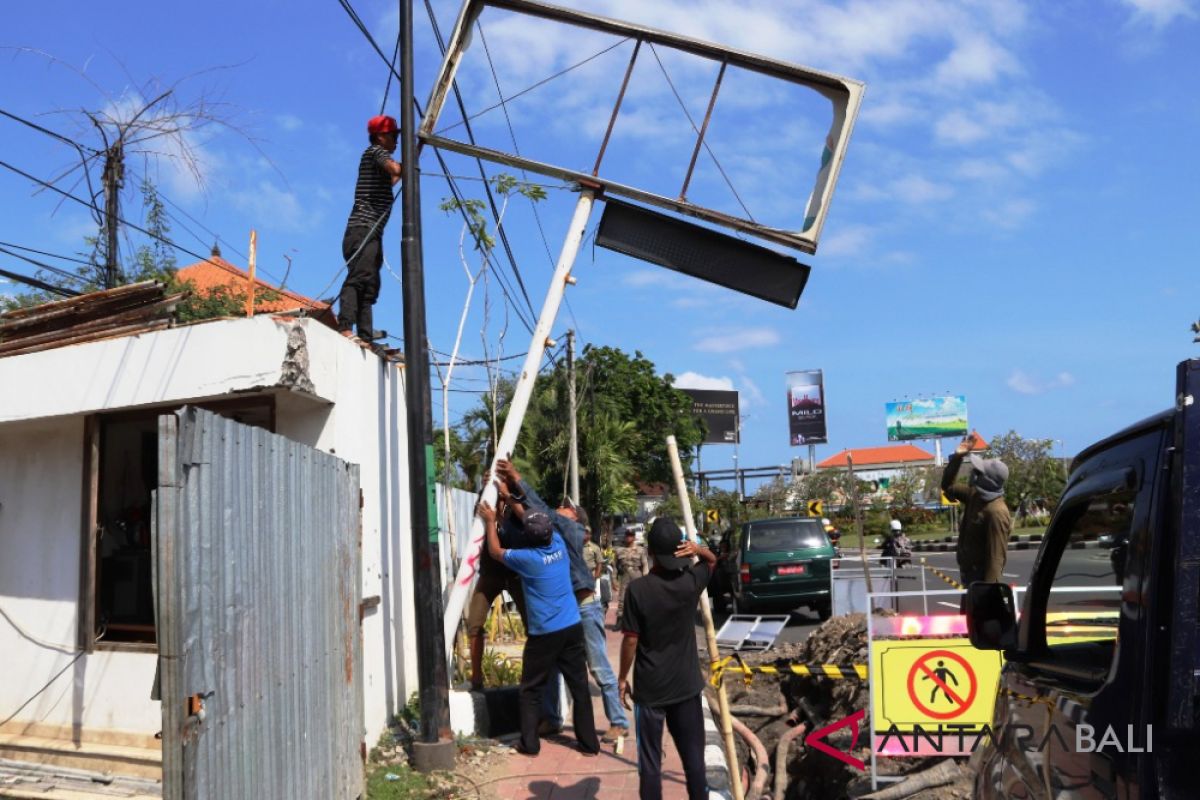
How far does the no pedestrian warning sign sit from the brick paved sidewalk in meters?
1.38

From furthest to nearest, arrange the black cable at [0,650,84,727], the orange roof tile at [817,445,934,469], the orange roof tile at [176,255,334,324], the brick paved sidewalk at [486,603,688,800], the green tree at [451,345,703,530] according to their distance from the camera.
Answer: the orange roof tile at [817,445,934,469]
the green tree at [451,345,703,530]
the orange roof tile at [176,255,334,324]
the black cable at [0,650,84,727]
the brick paved sidewalk at [486,603,688,800]

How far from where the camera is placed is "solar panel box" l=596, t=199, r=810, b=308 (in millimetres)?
7918

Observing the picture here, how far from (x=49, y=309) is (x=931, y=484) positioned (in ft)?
199

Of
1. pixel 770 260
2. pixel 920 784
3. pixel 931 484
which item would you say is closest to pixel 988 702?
pixel 920 784

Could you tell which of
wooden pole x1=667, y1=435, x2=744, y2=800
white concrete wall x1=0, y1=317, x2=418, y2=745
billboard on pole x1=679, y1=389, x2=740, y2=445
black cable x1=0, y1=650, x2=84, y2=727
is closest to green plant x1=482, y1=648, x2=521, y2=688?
white concrete wall x1=0, y1=317, x2=418, y2=745

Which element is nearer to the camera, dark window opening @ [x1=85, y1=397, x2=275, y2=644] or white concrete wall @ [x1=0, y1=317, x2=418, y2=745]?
white concrete wall @ [x1=0, y1=317, x2=418, y2=745]

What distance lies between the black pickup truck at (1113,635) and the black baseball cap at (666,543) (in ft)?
7.09

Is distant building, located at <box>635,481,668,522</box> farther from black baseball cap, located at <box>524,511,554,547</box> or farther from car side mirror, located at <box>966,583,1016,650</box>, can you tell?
car side mirror, located at <box>966,583,1016,650</box>

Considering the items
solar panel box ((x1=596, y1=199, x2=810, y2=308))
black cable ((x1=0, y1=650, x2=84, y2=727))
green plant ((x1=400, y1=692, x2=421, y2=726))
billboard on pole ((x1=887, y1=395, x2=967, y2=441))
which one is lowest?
green plant ((x1=400, y1=692, x2=421, y2=726))

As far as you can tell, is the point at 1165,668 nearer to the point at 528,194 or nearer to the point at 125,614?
the point at 125,614

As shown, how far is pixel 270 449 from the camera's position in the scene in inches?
171

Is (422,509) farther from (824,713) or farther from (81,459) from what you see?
(824,713)

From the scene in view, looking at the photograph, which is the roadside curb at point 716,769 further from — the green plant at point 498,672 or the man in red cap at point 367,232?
the man in red cap at point 367,232

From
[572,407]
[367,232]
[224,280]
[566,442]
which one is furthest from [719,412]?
[367,232]
